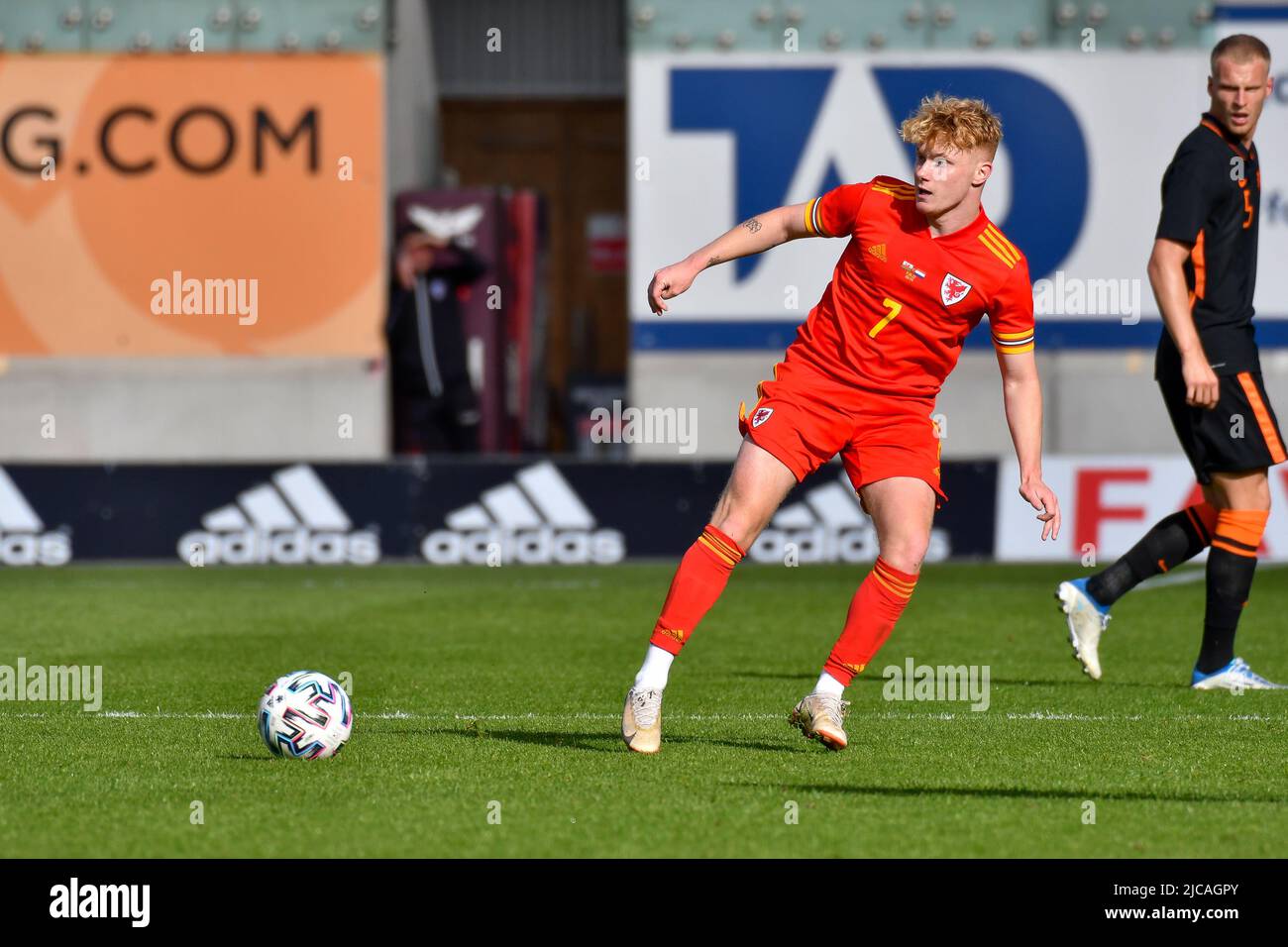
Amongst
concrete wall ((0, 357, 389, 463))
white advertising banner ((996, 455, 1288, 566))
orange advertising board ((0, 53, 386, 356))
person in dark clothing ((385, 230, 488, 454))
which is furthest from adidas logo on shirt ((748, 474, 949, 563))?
orange advertising board ((0, 53, 386, 356))

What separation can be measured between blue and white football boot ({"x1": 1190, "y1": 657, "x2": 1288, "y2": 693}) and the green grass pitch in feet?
0.43

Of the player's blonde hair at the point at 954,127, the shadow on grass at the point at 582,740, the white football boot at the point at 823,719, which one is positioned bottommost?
the shadow on grass at the point at 582,740

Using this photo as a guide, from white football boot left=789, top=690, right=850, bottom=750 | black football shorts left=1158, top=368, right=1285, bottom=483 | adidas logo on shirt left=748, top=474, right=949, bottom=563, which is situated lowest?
adidas logo on shirt left=748, top=474, right=949, bottom=563

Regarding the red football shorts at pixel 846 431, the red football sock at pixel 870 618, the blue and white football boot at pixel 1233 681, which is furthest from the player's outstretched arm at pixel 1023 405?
the blue and white football boot at pixel 1233 681

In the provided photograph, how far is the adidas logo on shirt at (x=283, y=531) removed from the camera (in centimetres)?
1352

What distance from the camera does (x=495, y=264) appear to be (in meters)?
17.0

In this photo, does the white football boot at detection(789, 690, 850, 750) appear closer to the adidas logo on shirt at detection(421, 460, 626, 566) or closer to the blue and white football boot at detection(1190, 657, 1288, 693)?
the blue and white football boot at detection(1190, 657, 1288, 693)

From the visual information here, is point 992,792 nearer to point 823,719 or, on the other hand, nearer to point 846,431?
point 823,719

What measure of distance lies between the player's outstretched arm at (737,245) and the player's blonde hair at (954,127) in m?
0.42

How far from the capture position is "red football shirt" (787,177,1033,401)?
224 inches

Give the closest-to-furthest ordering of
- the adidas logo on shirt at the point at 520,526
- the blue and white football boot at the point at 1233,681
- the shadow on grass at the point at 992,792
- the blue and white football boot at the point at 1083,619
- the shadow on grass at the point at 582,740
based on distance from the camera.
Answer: the shadow on grass at the point at 992,792, the shadow on grass at the point at 582,740, the blue and white football boot at the point at 1233,681, the blue and white football boot at the point at 1083,619, the adidas logo on shirt at the point at 520,526

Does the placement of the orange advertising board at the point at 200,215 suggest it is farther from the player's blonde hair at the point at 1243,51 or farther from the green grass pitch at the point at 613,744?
the player's blonde hair at the point at 1243,51

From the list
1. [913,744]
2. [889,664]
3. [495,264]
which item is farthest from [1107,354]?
[913,744]
